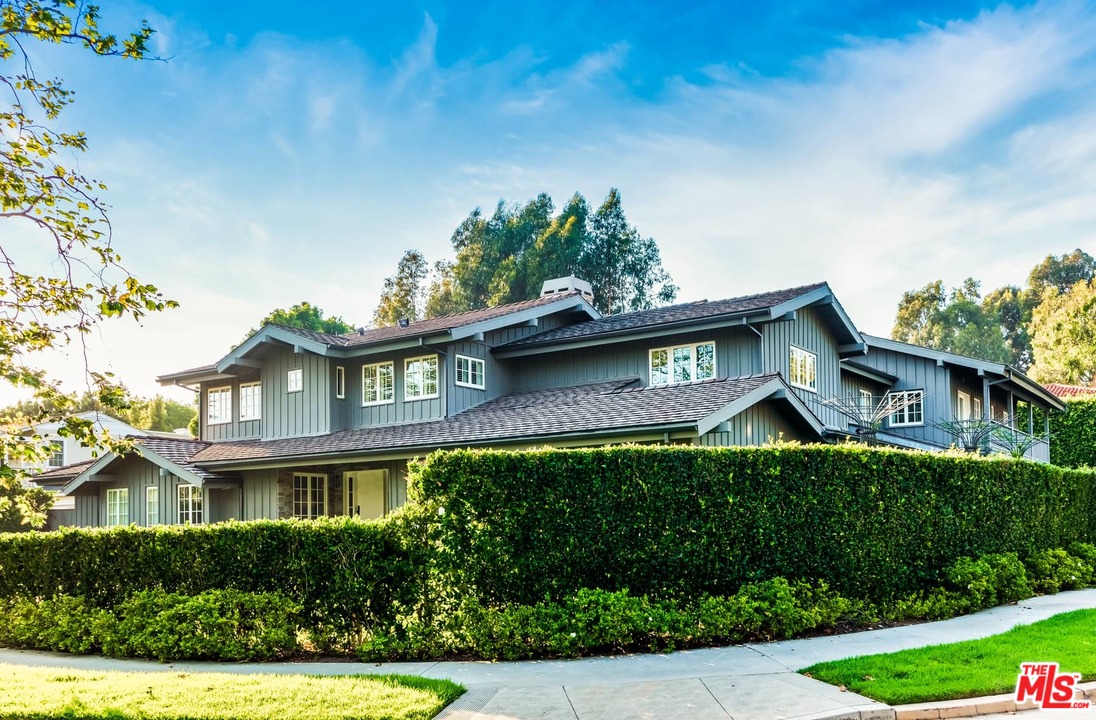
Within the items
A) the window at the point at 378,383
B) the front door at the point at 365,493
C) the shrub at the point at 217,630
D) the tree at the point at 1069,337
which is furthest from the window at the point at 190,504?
the tree at the point at 1069,337

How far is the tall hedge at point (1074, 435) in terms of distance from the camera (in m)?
33.7

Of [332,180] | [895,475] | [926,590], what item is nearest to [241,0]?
[332,180]

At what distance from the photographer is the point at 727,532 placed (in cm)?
1130

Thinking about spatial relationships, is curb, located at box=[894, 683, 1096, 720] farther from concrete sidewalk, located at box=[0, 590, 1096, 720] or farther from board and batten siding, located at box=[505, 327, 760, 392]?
board and batten siding, located at box=[505, 327, 760, 392]

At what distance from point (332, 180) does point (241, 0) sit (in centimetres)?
686

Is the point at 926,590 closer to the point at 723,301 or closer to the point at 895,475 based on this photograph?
the point at 895,475

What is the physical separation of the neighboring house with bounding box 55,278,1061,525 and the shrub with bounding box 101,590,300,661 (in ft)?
23.9

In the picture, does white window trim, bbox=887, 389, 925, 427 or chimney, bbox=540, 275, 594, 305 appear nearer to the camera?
white window trim, bbox=887, 389, 925, 427

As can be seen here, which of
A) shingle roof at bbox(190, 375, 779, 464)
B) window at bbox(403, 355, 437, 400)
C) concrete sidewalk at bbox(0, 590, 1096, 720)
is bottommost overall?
concrete sidewalk at bbox(0, 590, 1096, 720)

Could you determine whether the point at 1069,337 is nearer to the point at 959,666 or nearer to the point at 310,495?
the point at 310,495

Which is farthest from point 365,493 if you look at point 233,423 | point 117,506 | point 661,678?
point 661,678

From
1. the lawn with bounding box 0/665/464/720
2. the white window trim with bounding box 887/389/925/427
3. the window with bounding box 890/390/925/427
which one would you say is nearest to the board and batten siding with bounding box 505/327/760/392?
the window with bounding box 890/390/925/427

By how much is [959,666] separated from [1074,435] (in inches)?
1192

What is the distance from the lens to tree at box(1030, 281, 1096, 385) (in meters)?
44.8
